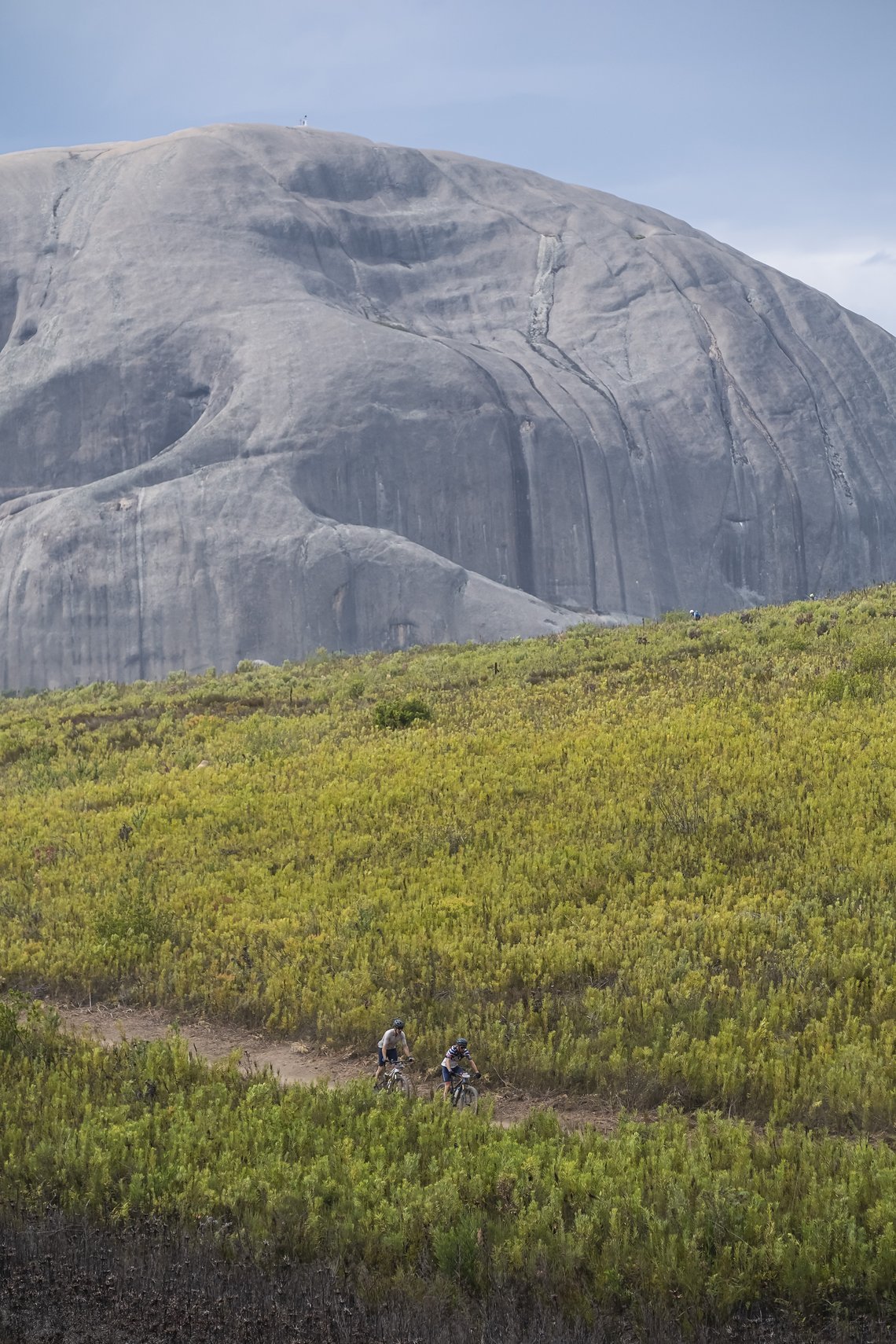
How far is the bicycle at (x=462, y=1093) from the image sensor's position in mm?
11539

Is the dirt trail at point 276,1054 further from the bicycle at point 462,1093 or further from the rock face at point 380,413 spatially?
the rock face at point 380,413

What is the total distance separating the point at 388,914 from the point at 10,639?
8772cm

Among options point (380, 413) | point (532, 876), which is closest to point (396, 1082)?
point (532, 876)

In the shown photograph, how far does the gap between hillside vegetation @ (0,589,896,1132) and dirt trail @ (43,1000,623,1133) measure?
273mm

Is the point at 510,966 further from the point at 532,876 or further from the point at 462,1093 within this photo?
the point at 462,1093

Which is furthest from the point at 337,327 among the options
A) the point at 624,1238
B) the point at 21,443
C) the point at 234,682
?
the point at 624,1238

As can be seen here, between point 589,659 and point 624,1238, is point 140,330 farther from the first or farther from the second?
point 624,1238

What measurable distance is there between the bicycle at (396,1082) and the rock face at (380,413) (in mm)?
82286

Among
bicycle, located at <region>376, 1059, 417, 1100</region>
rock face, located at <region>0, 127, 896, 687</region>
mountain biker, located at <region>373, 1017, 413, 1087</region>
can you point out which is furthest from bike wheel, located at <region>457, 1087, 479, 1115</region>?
rock face, located at <region>0, 127, 896, 687</region>

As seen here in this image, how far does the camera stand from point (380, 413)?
108938 millimetres

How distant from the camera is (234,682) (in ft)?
128

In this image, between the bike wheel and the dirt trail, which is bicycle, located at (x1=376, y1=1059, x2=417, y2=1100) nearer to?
the dirt trail

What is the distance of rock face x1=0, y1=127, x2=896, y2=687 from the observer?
9756cm

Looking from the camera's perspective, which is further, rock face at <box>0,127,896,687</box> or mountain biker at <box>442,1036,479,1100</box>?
rock face at <box>0,127,896,687</box>
